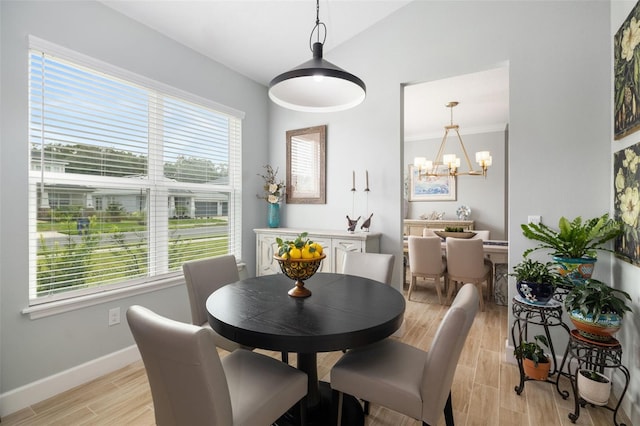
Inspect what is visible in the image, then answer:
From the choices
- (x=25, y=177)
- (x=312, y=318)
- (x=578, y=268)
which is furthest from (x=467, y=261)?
(x=25, y=177)

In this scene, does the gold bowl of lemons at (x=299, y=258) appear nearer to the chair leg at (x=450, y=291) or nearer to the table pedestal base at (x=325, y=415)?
the table pedestal base at (x=325, y=415)

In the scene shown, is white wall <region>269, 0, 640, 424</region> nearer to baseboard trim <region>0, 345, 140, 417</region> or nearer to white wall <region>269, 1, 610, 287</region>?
white wall <region>269, 1, 610, 287</region>

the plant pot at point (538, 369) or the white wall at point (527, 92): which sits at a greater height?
the white wall at point (527, 92)

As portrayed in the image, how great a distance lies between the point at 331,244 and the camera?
316 cm

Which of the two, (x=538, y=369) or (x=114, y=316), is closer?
(x=538, y=369)

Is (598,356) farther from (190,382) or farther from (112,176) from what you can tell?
(112,176)

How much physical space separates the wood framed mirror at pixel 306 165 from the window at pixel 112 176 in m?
0.85

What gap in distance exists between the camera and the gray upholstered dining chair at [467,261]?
375cm

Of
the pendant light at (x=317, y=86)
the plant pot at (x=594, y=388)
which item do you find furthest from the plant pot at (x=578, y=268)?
the pendant light at (x=317, y=86)

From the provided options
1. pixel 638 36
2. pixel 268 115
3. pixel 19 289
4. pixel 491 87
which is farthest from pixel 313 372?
pixel 491 87

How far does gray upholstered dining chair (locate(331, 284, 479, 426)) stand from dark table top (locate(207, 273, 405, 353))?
0.23 m

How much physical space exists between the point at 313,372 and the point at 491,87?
14.0 feet

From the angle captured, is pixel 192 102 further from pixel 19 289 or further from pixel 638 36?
pixel 638 36

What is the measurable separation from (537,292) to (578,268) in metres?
0.32
